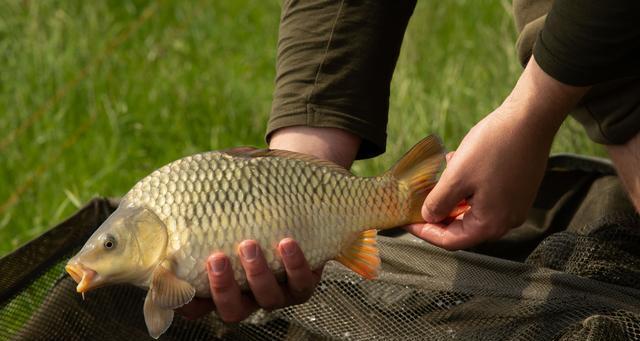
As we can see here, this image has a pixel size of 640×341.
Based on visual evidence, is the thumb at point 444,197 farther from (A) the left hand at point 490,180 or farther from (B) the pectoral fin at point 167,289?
(B) the pectoral fin at point 167,289

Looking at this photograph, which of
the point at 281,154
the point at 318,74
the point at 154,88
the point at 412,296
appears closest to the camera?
the point at 281,154

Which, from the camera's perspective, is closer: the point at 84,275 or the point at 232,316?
the point at 84,275

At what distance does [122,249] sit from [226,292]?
16 centimetres

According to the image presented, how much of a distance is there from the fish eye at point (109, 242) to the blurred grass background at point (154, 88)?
992 mm

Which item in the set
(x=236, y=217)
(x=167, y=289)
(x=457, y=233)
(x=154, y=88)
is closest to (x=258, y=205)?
(x=236, y=217)

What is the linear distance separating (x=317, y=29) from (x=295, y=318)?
0.51m

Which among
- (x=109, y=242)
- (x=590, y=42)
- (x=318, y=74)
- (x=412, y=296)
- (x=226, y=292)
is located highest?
(x=590, y=42)

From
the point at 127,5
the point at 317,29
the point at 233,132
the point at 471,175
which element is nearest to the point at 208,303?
the point at 471,175

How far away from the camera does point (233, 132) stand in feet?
8.96

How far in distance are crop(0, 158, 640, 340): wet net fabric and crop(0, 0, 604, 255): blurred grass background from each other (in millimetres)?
630

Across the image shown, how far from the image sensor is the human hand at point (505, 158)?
1.36 meters

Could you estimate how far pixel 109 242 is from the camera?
1272 millimetres

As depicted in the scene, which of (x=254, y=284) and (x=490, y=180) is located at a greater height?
(x=490, y=180)

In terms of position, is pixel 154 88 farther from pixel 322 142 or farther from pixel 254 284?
pixel 254 284
